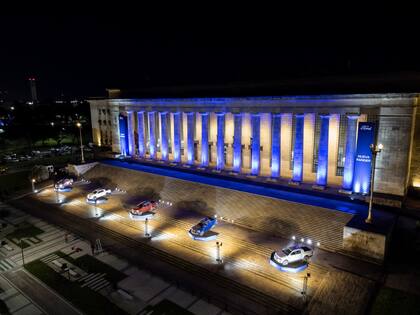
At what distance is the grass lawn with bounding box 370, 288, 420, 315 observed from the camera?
19438mm

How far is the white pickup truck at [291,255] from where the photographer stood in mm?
24703

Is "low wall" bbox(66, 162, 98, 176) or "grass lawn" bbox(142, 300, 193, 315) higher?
"low wall" bbox(66, 162, 98, 176)

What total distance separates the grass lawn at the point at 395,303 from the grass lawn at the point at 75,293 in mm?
17334

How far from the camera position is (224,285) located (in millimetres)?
23531

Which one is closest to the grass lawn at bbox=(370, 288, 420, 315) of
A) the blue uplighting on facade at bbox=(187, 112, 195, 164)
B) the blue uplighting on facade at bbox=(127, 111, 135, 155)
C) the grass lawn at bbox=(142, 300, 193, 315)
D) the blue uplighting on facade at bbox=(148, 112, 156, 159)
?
the grass lawn at bbox=(142, 300, 193, 315)

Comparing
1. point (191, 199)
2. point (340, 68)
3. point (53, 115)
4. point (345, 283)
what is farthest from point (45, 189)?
point (53, 115)

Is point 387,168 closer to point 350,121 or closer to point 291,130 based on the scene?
point 350,121

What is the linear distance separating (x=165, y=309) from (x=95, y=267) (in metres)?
8.85

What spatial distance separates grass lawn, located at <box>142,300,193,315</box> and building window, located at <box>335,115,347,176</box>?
91.6 ft

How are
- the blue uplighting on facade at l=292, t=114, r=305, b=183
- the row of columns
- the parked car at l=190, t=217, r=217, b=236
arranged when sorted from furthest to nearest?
the blue uplighting on facade at l=292, t=114, r=305, b=183, the row of columns, the parked car at l=190, t=217, r=217, b=236

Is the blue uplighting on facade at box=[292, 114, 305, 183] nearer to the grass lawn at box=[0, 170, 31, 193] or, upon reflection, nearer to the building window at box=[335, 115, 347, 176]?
the building window at box=[335, 115, 347, 176]

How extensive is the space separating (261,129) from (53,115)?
112817 mm

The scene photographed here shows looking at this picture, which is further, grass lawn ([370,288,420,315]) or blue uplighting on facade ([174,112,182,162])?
blue uplighting on facade ([174,112,182,162])

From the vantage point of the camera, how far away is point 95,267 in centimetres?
2645
